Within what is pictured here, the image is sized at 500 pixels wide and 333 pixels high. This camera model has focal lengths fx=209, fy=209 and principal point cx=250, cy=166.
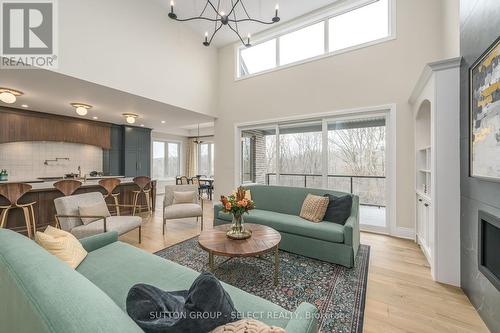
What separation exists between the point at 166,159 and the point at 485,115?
900 centimetres

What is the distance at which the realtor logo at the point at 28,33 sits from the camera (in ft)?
8.67

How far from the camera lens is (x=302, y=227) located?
2760 mm

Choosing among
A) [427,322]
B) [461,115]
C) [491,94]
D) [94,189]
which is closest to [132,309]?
[427,322]

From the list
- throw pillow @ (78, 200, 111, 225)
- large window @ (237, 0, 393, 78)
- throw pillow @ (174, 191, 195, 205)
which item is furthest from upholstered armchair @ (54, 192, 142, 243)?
large window @ (237, 0, 393, 78)

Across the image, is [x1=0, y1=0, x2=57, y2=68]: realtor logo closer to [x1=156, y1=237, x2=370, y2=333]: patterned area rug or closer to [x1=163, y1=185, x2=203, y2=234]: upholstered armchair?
[x1=163, y1=185, x2=203, y2=234]: upholstered armchair

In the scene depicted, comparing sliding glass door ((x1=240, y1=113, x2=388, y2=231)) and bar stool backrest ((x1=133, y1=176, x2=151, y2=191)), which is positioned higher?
sliding glass door ((x1=240, y1=113, x2=388, y2=231))

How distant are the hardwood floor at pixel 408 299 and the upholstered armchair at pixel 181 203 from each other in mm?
631

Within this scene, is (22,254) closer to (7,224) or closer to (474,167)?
(474,167)

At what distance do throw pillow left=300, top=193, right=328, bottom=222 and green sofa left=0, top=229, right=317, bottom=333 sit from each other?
1.95m

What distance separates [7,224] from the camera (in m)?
3.38

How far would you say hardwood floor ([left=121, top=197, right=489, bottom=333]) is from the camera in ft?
5.37

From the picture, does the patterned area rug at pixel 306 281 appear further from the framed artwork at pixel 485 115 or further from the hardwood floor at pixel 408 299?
the framed artwork at pixel 485 115

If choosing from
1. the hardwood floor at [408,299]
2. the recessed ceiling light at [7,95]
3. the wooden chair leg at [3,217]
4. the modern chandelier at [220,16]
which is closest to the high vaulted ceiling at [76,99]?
the recessed ceiling light at [7,95]

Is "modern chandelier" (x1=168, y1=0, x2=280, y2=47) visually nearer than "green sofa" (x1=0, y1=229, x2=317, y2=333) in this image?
No
